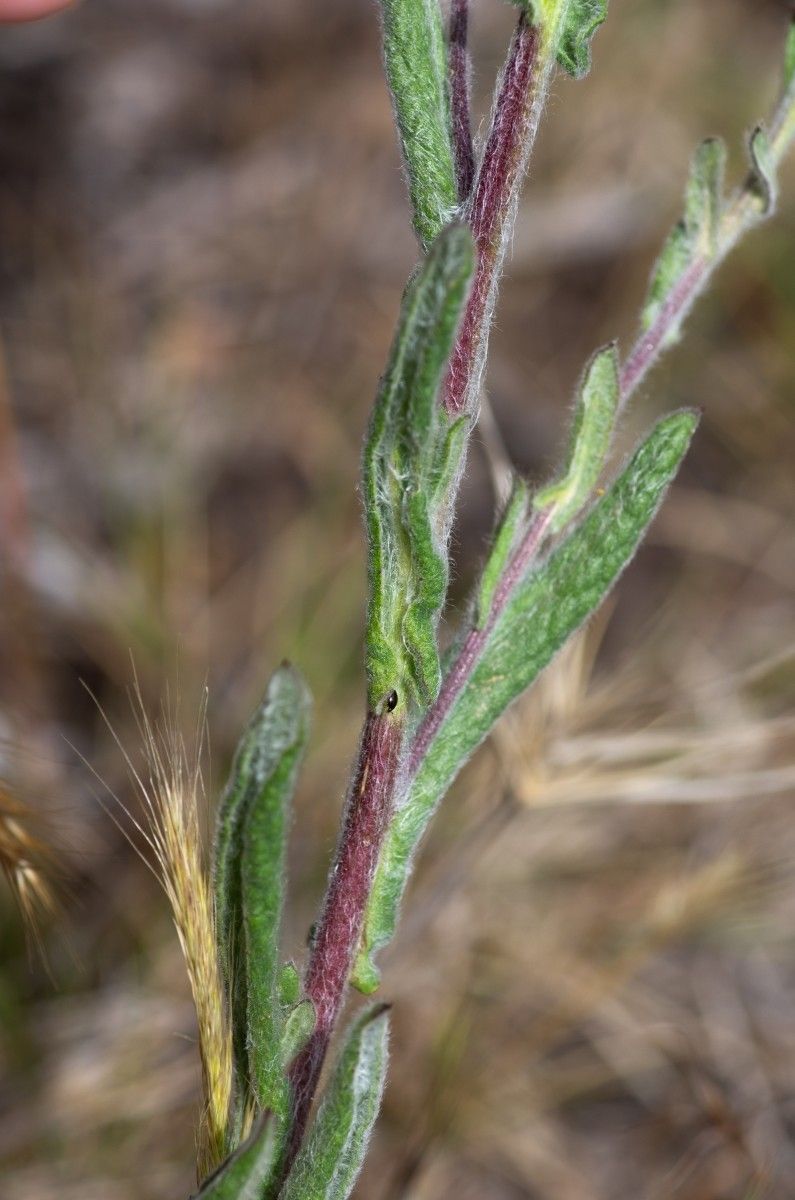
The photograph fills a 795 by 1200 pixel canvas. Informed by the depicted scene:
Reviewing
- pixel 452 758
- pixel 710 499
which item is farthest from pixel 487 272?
pixel 710 499

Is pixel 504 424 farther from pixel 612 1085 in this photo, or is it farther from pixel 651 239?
pixel 612 1085

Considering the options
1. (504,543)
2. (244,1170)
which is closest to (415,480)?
(504,543)

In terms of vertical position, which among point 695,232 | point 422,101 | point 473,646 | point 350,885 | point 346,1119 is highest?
point 422,101

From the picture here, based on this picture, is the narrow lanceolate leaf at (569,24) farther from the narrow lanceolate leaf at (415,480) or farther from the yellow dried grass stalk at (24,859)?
the yellow dried grass stalk at (24,859)

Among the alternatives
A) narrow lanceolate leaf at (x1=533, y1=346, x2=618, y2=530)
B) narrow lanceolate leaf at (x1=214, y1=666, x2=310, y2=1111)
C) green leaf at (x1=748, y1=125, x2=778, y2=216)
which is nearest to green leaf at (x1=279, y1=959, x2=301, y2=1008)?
narrow lanceolate leaf at (x1=214, y1=666, x2=310, y2=1111)

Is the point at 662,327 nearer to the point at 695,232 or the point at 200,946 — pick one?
the point at 695,232
